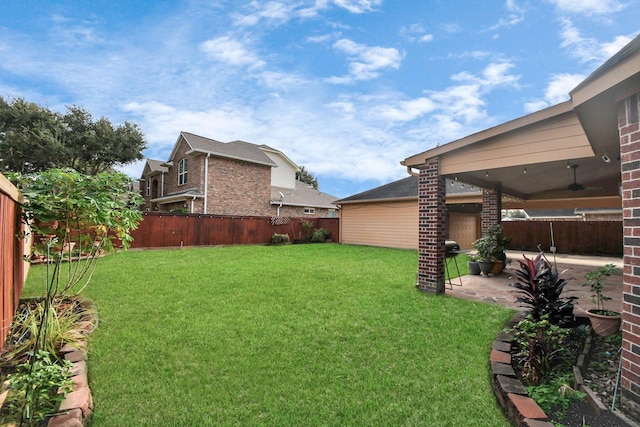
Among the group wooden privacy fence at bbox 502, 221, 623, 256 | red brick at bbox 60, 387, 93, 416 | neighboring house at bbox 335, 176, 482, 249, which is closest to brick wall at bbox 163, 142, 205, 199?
neighboring house at bbox 335, 176, 482, 249

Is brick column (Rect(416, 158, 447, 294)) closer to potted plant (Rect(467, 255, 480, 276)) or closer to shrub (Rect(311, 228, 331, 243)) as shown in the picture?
potted plant (Rect(467, 255, 480, 276))

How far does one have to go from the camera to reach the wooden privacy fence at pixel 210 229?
43.2ft

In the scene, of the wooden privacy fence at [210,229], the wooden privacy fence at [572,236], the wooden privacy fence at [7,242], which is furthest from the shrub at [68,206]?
the wooden privacy fence at [572,236]

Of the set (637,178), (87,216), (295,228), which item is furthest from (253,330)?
(295,228)

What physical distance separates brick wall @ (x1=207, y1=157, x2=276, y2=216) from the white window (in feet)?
7.70

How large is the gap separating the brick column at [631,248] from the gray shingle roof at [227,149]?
17.6m

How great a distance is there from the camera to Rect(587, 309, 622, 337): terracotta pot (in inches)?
135

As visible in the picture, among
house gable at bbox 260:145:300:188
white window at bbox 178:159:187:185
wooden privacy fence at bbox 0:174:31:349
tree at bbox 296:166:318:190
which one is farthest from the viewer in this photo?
tree at bbox 296:166:318:190

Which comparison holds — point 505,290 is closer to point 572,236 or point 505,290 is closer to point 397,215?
point 397,215

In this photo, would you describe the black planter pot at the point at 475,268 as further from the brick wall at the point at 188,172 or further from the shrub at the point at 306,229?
the brick wall at the point at 188,172

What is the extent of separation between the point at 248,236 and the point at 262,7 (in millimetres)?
10728

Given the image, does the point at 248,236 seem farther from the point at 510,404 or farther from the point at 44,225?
the point at 510,404

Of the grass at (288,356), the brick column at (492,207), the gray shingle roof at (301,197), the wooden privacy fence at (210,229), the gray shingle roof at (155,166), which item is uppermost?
the gray shingle roof at (155,166)

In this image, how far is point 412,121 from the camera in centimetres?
1324
